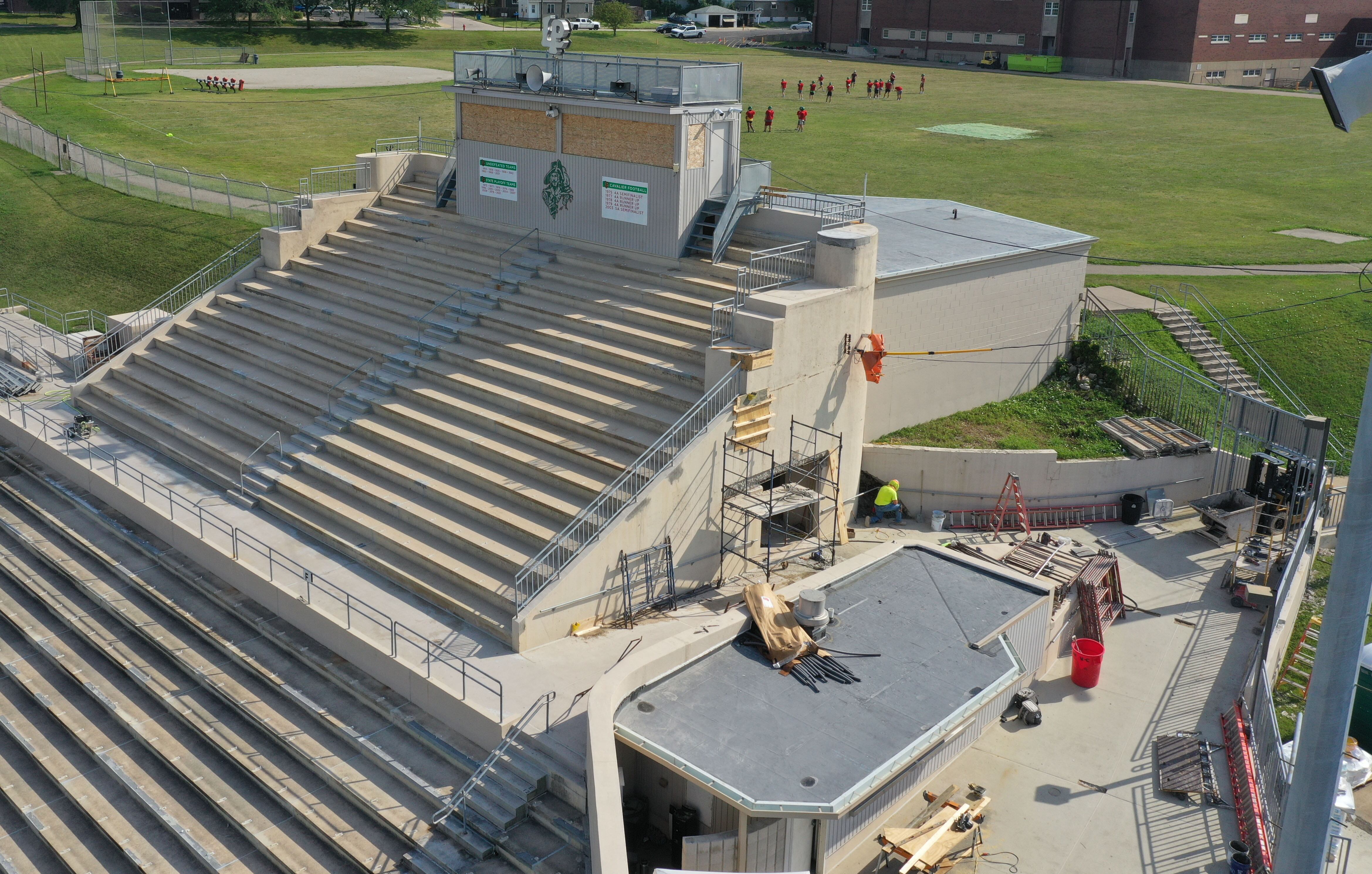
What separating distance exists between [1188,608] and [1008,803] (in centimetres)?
684

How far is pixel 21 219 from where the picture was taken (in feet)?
121

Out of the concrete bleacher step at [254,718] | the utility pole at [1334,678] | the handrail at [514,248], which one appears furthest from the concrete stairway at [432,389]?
the utility pole at [1334,678]

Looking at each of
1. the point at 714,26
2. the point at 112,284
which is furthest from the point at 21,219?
the point at 714,26

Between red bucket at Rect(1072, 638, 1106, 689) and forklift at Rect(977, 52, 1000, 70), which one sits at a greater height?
forklift at Rect(977, 52, 1000, 70)

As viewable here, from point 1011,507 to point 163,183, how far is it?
89.1ft

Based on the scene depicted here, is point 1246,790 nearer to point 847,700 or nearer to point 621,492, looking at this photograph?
point 847,700

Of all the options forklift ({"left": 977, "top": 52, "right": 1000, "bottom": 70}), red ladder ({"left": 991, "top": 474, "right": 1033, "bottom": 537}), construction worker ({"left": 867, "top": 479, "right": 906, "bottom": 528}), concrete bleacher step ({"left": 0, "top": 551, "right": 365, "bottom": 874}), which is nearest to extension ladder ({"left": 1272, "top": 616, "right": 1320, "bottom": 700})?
red ladder ({"left": 991, "top": 474, "right": 1033, "bottom": 537})

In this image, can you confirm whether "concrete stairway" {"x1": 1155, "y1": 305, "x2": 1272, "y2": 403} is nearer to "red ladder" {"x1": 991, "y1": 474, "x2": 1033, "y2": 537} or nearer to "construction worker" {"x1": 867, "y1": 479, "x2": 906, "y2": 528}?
"red ladder" {"x1": 991, "y1": 474, "x2": 1033, "y2": 537}

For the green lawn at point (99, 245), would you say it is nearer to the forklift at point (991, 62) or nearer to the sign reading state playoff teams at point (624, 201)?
the sign reading state playoff teams at point (624, 201)

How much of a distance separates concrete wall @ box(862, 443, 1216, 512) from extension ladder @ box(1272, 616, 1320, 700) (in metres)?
4.62

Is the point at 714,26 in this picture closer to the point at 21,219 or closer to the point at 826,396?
the point at 21,219

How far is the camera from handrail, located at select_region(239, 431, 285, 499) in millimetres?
21078

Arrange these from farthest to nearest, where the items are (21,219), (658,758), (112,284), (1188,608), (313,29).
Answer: (313,29) < (21,219) < (112,284) < (1188,608) < (658,758)

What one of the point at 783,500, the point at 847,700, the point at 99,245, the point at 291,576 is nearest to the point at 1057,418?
the point at 783,500
